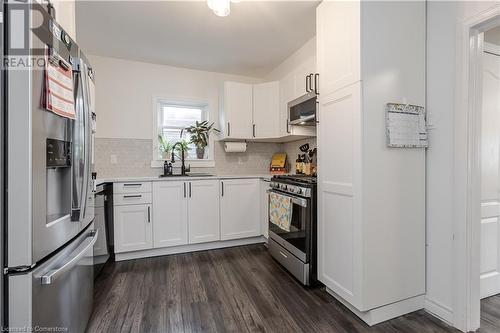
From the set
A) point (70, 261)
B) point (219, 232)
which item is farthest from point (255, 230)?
point (70, 261)

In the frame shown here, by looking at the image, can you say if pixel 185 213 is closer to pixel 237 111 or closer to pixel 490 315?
pixel 237 111

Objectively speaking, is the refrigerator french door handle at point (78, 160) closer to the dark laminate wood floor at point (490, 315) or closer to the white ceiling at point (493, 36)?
the dark laminate wood floor at point (490, 315)

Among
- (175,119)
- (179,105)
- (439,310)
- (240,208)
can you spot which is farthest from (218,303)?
(179,105)

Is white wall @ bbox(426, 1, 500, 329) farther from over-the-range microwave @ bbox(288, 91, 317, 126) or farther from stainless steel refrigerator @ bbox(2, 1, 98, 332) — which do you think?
stainless steel refrigerator @ bbox(2, 1, 98, 332)

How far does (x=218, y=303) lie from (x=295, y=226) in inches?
37.6

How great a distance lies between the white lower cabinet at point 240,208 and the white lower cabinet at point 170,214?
19.2 inches

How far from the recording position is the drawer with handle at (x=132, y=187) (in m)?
2.67

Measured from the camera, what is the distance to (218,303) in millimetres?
1906

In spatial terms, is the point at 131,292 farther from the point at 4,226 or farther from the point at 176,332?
the point at 4,226

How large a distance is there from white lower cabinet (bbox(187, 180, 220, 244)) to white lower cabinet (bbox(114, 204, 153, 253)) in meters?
0.48

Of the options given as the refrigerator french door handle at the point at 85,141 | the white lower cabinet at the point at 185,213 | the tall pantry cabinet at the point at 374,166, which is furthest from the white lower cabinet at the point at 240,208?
the refrigerator french door handle at the point at 85,141

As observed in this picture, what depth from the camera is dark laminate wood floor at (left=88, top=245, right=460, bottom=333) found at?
64.2 inches

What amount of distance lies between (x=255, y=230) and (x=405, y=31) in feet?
8.61

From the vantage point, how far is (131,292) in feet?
6.79
